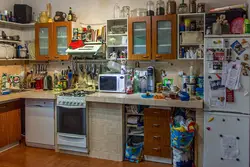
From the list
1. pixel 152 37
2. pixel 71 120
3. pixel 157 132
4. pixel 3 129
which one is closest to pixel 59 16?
pixel 152 37

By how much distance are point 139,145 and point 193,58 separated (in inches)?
59.4

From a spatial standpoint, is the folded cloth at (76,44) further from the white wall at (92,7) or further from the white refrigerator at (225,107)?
the white refrigerator at (225,107)

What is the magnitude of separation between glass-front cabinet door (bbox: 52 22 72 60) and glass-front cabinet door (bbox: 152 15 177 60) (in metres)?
1.51

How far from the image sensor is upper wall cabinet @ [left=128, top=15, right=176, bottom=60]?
3815 mm

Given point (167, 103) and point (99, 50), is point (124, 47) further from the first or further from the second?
point (167, 103)

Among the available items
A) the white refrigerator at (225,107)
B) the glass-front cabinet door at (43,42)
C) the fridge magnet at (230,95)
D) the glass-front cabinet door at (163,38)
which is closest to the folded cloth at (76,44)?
the glass-front cabinet door at (43,42)

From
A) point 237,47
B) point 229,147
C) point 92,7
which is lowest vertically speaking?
point 229,147

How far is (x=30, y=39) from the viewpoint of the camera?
5.02 m

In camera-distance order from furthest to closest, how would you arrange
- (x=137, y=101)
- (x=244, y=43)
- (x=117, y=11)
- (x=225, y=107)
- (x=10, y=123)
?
(x=117, y=11) → (x=10, y=123) → (x=137, y=101) → (x=225, y=107) → (x=244, y=43)

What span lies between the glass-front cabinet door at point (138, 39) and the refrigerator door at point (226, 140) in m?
1.33

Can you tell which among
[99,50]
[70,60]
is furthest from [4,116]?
[99,50]

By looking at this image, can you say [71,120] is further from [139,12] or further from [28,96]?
[139,12]

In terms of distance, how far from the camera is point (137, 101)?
356 centimetres

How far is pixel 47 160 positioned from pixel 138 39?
2290mm
